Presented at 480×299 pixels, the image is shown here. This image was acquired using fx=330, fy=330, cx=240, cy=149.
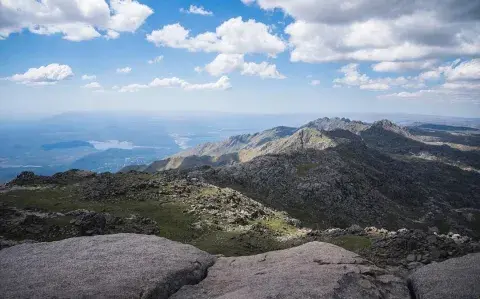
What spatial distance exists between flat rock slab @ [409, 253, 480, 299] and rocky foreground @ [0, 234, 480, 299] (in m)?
0.05

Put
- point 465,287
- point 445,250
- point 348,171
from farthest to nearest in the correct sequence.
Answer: point 348,171, point 445,250, point 465,287

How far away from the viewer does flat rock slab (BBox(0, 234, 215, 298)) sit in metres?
22.2

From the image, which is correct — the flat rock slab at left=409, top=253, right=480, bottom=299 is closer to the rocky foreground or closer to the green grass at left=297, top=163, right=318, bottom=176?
the rocky foreground

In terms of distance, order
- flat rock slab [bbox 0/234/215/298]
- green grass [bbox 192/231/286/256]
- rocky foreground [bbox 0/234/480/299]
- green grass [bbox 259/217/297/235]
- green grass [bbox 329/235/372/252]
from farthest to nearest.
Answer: green grass [bbox 259/217/297/235] < green grass [bbox 192/231/286/256] < green grass [bbox 329/235/372/252] < flat rock slab [bbox 0/234/215/298] < rocky foreground [bbox 0/234/480/299]

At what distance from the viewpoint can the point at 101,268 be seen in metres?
24.7

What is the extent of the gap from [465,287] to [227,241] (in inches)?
1267

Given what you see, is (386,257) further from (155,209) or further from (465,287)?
(155,209)

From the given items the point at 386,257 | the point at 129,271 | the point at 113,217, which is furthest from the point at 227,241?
the point at 129,271

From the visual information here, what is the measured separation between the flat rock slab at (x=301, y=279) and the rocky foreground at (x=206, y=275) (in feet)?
0.21

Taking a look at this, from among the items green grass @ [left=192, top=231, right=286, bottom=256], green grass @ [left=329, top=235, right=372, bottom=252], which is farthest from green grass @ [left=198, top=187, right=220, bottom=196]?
green grass @ [left=329, top=235, right=372, bottom=252]

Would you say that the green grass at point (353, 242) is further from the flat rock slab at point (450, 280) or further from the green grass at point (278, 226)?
the flat rock slab at point (450, 280)

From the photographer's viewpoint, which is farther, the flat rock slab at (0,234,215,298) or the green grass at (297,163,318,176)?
the green grass at (297,163,318,176)

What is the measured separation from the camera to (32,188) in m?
67.6

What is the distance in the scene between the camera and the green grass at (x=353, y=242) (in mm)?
41525
